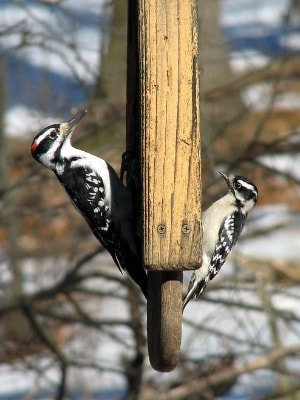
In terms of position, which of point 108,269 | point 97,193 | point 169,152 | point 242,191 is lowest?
point 108,269

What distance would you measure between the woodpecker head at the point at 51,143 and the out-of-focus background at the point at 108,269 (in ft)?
4.99

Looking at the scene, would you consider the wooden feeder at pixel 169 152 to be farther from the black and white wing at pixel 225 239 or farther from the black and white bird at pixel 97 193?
the black and white wing at pixel 225 239

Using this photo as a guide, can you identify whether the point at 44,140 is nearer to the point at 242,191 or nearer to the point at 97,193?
the point at 97,193

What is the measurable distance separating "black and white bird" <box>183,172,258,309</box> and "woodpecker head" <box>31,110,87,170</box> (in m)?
0.95

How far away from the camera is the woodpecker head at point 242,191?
562cm

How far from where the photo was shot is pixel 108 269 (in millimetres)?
10070

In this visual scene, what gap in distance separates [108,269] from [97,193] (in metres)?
5.00

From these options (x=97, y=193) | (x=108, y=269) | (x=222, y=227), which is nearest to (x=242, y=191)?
(x=222, y=227)

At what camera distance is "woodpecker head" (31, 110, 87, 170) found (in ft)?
17.7

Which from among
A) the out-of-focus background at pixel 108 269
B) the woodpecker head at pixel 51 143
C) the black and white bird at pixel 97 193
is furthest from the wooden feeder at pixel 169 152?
the out-of-focus background at pixel 108 269

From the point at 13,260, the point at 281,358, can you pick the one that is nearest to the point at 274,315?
the point at 281,358

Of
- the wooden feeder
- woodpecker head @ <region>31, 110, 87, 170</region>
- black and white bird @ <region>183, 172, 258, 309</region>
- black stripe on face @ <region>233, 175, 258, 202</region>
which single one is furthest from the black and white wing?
the wooden feeder

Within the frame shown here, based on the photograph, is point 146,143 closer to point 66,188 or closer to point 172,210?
point 172,210

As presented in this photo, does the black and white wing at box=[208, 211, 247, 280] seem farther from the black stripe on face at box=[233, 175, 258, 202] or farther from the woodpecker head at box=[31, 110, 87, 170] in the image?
the woodpecker head at box=[31, 110, 87, 170]
